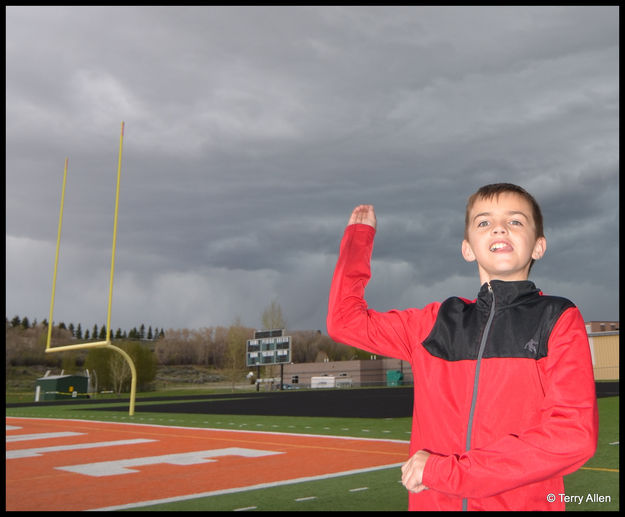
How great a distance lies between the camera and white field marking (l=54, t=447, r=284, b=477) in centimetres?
737

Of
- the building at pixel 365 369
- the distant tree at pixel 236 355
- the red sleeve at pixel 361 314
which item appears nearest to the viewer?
the red sleeve at pixel 361 314

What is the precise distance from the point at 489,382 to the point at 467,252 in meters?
0.39

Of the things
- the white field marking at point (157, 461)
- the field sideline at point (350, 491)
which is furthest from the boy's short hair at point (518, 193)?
the white field marking at point (157, 461)

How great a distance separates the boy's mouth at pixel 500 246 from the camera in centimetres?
152

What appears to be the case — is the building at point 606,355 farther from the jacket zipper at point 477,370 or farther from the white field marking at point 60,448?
the jacket zipper at point 477,370

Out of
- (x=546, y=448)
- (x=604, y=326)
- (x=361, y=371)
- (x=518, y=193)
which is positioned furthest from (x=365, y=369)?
(x=546, y=448)

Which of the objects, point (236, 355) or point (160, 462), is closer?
point (160, 462)

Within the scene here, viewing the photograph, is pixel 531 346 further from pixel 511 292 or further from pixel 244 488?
pixel 244 488

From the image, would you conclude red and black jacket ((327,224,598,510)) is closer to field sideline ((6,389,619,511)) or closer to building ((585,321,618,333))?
field sideline ((6,389,619,511))

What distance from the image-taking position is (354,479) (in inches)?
255

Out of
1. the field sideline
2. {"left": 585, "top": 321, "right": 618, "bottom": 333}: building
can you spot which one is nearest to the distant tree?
{"left": 585, "top": 321, "right": 618, "bottom": 333}: building

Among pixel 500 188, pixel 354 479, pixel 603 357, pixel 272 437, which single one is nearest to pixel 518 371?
pixel 500 188

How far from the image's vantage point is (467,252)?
1687 mm

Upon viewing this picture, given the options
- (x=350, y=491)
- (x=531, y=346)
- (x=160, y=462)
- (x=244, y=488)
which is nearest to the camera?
(x=531, y=346)
